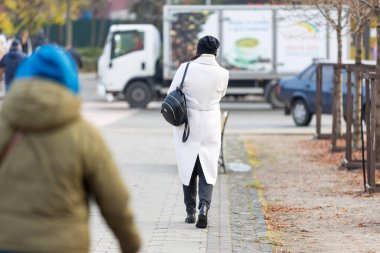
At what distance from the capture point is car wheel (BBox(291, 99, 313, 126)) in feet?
78.8

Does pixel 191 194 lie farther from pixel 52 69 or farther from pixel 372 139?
pixel 52 69

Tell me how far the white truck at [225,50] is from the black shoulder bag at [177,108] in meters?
20.4

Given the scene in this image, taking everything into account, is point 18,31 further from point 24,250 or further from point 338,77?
point 24,250

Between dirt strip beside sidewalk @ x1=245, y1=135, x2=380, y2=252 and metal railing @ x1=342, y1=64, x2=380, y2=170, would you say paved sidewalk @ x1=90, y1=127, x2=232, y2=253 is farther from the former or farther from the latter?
metal railing @ x1=342, y1=64, x2=380, y2=170

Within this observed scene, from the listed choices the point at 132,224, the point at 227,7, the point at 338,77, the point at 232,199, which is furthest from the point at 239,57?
the point at 132,224

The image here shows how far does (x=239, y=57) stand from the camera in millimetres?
30656

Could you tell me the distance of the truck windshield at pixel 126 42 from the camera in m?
31.1

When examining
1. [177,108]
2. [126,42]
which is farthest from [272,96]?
[177,108]

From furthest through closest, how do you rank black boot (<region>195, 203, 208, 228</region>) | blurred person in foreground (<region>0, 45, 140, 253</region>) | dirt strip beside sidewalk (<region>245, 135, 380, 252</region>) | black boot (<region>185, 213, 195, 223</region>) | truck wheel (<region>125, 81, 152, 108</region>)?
truck wheel (<region>125, 81, 152, 108</region>)
black boot (<region>185, 213, 195, 223</region>)
black boot (<region>195, 203, 208, 228</region>)
dirt strip beside sidewalk (<region>245, 135, 380, 252</region>)
blurred person in foreground (<region>0, 45, 140, 253</region>)

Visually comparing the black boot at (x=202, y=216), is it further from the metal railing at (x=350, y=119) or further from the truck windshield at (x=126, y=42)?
the truck windshield at (x=126, y=42)

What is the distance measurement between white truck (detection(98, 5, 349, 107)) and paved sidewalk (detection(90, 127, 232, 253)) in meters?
12.8

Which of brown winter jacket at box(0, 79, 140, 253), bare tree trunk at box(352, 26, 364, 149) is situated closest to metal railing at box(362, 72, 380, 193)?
bare tree trunk at box(352, 26, 364, 149)

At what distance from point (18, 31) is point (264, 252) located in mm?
36127

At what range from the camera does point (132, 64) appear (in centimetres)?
3098
